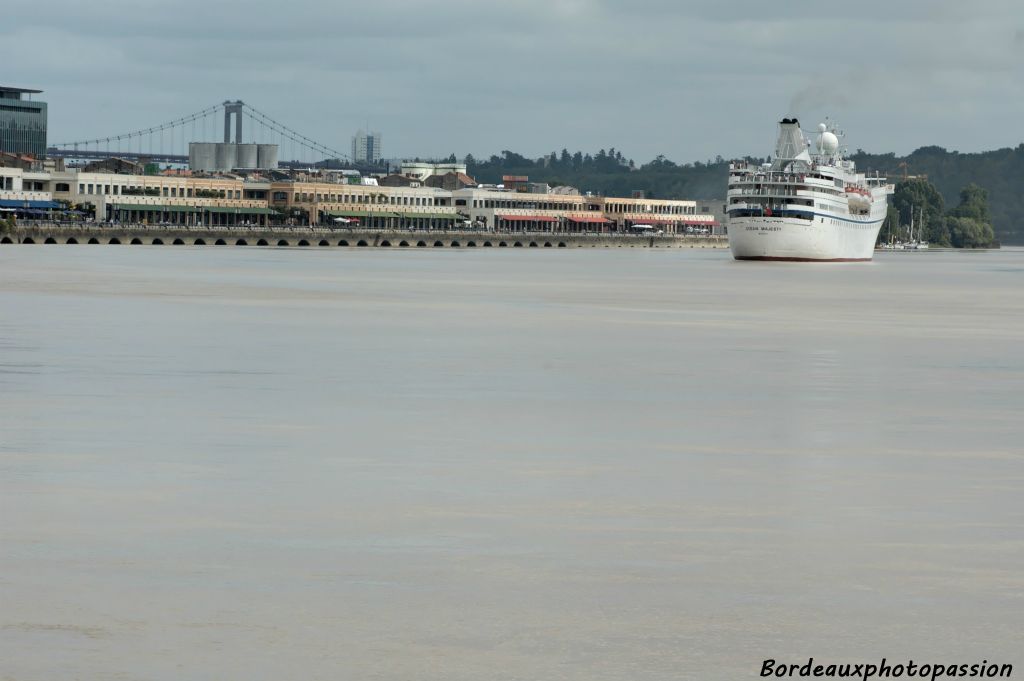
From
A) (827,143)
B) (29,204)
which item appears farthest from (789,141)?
(29,204)

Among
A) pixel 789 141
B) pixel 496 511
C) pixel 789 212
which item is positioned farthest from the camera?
pixel 789 141

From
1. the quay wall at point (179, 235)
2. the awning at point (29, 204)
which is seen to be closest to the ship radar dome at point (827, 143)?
the quay wall at point (179, 235)

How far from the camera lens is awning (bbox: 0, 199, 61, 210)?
585 ft

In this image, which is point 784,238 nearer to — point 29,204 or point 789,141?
point 789,141

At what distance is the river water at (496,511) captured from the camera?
899 centimetres

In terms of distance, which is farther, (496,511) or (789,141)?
(789,141)

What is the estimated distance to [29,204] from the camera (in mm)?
181000

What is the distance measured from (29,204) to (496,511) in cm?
17518

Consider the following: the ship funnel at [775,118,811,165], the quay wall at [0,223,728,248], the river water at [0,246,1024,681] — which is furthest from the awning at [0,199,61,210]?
the river water at [0,246,1024,681]

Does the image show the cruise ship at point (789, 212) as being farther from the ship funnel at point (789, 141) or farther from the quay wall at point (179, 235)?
the quay wall at point (179, 235)

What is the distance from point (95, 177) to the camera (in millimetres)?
195250

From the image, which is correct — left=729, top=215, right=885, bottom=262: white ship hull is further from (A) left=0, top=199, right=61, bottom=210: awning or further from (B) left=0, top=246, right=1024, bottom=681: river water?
(B) left=0, top=246, right=1024, bottom=681: river water

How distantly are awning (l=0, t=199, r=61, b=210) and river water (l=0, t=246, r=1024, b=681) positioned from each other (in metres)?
153

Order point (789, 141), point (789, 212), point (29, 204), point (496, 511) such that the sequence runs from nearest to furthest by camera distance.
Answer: point (496, 511), point (789, 212), point (789, 141), point (29, 204)
